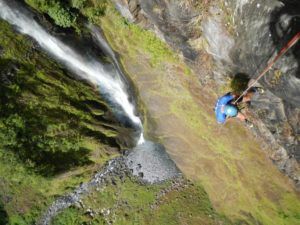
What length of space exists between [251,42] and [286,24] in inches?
56.9

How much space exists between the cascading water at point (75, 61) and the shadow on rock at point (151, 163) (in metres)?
0.64

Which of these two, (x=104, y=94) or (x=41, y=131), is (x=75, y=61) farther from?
(x=41, y=131)

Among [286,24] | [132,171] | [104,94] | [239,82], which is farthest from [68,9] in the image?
[286,24]

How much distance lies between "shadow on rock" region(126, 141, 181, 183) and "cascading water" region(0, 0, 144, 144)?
25.1 inches

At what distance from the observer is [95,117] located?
17.5 m

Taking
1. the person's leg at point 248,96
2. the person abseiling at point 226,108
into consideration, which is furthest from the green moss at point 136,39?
the person's leg at point 248,96

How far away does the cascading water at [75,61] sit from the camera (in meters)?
15.9

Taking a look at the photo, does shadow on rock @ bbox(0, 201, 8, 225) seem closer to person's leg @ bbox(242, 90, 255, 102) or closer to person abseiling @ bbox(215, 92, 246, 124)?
person abseiling @ bbox(215, 92, 246, 124)

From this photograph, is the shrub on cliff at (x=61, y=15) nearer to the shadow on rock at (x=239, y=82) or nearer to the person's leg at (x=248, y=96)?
the shadow on rock at (x=239, y=82)

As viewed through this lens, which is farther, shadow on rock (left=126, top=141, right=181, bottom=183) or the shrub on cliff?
shadow on rock (left=126, top=141, right=181, bottom=183)

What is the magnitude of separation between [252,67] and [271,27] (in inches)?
70.5

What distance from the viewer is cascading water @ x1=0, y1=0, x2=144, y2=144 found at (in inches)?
624

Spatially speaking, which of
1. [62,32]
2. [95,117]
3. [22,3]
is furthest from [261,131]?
[22,3]

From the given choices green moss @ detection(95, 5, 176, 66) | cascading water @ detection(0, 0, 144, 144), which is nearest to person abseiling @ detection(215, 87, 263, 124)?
green moss @ detection(95, 5, 176, 66)
